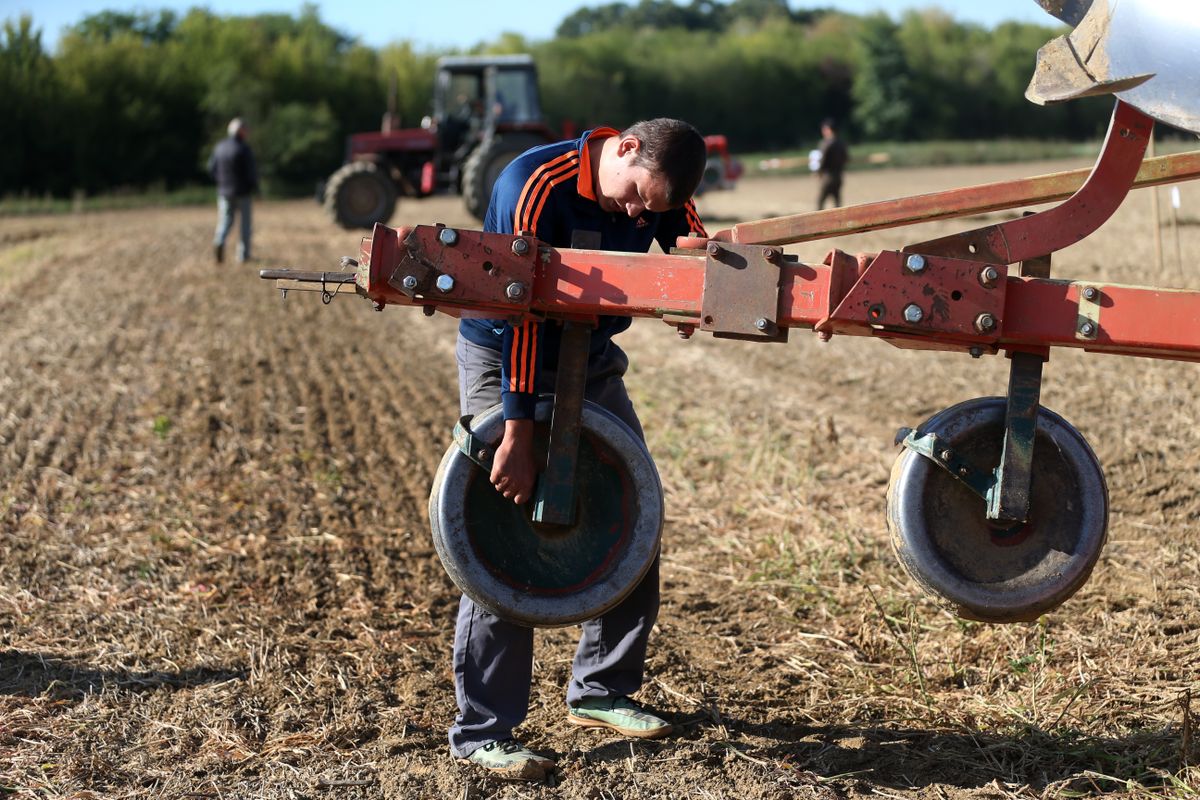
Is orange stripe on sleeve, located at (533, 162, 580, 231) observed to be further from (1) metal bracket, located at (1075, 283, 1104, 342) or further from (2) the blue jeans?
(2) the blue jeans

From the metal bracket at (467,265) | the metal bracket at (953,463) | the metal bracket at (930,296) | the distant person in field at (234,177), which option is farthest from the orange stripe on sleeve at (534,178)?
the distant person in field at (234,177)

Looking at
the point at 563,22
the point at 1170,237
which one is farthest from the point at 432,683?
the point at 563,22

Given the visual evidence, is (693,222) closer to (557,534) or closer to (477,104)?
(557,534)

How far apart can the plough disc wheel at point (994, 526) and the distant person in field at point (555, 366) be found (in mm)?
835

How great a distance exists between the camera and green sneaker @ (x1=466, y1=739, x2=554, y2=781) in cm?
341

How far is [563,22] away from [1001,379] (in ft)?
326

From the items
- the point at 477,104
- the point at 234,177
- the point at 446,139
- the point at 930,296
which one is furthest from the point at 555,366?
the point at 446,139

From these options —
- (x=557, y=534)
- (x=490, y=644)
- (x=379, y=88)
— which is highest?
(x=379, y=88)

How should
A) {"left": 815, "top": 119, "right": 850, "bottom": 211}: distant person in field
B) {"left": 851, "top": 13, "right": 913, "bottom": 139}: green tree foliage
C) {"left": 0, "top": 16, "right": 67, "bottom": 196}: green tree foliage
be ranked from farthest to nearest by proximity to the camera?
{"left": 851, "top": 13, "right": 913, "bottom": 139}: green tree foliage → {"left": 0, "top": 16, "right": 67, "bottom": 196}: green tree foliage → {"left": 815, "top": 119, "right": 850, "bottom": 211}: distant person in field

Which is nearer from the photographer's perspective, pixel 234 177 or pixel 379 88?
pixel 234 177

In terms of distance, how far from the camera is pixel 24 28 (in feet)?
113

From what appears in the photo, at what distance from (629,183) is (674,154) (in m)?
0.15

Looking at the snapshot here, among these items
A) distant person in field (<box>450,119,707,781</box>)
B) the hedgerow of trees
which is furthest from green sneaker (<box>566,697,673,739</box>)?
the hedgerow of trees

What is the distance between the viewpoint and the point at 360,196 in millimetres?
18562
